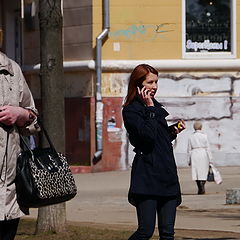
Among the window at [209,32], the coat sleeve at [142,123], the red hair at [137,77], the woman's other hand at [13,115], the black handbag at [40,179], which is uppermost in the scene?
the window at [209,32]

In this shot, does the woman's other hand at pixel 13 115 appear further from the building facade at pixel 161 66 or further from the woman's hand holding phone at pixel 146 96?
the building facade at pixel 161 66

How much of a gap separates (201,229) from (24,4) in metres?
17.2

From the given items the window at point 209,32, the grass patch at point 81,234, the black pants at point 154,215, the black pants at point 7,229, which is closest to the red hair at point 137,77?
the black pants at point 154,215

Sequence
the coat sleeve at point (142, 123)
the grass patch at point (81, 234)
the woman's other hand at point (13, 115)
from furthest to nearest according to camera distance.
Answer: the grass patch at point (81, 234), the coat sleeve at point (142, 123), the woman's other hand at point (13, 115)

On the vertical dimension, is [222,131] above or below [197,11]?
below

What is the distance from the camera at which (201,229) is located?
42.2ft

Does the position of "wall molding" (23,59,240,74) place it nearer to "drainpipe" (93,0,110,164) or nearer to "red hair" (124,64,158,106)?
"drainpipe" (93,0,110,164)

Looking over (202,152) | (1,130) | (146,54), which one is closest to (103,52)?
(146,54)

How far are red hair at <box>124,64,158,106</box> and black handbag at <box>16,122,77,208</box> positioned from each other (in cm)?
123

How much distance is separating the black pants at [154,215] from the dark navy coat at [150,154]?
0.08 metres

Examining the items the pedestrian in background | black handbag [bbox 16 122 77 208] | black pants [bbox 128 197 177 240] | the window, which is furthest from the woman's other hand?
the window

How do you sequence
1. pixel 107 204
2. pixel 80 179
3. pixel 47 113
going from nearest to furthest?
pixel 47 113
pixel 107 204
pixel 80 179

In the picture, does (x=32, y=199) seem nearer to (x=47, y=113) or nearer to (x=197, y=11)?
(x=47, y=113)

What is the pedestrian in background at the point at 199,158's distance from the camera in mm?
18984
